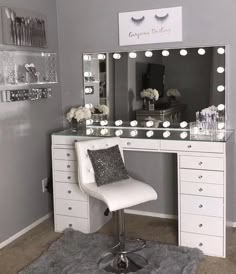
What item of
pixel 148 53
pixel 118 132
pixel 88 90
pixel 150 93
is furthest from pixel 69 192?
pixel 148 53

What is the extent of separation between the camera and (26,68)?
3.30 meters

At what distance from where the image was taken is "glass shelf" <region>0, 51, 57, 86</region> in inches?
121

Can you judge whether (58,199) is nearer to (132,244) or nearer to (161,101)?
(132,244)

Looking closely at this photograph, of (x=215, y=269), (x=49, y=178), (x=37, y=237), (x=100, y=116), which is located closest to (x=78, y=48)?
(x=100, y=116)

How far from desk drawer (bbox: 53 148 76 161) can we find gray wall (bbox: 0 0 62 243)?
0.25 meters

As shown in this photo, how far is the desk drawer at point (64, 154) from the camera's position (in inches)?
129

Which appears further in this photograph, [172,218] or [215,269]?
[172,218]

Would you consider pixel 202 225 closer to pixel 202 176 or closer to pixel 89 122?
pixel 202 176

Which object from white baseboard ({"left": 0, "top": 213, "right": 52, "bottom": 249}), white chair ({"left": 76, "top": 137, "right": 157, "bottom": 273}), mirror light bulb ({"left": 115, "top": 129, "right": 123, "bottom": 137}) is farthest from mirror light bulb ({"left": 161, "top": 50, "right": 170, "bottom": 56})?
white baseboard ({"left": 0, "top": 213, "right": 52, "bottom": 249})

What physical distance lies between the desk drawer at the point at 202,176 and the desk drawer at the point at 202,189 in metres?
0.03

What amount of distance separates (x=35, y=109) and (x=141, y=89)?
3.08 feet

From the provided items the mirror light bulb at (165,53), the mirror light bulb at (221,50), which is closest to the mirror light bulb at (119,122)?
the mirror light bulb at (165,53)

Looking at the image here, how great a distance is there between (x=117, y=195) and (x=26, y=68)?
55.2 inches

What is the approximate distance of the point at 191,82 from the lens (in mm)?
3338
